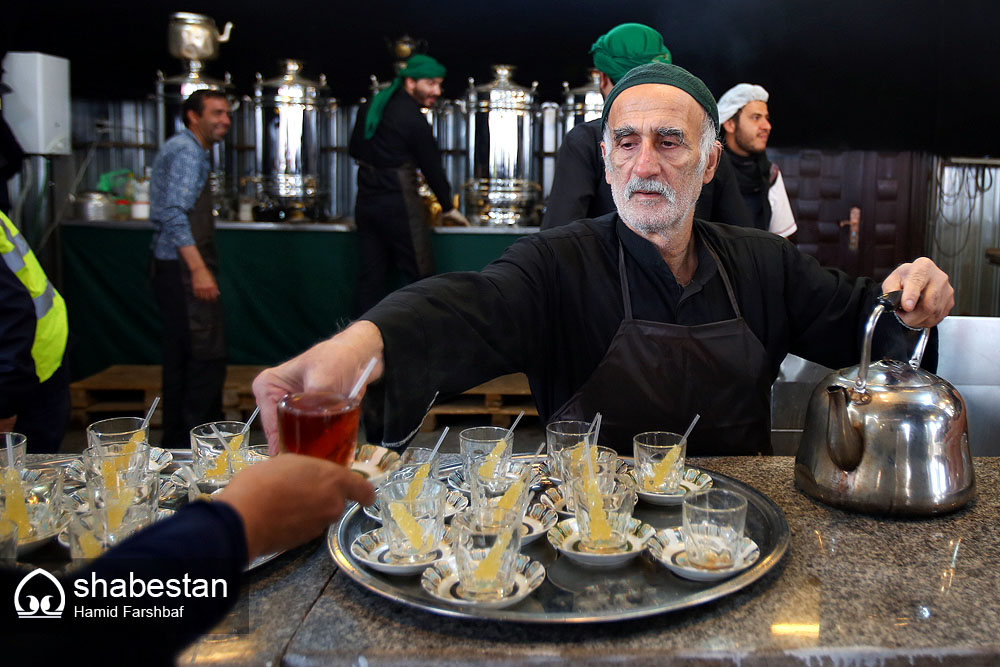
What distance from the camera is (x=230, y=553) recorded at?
106cm

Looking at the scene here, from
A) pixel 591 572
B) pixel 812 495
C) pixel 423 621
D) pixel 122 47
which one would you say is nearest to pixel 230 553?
pixel 423 621

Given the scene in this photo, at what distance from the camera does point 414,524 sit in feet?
4.62

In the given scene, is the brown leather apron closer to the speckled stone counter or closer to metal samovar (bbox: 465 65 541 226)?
metal samovar (bbox: 465 65 541 226)

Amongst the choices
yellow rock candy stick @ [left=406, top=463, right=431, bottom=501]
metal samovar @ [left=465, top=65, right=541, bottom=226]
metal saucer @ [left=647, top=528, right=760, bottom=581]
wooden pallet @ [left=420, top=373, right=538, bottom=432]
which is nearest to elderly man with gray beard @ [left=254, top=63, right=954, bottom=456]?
yellow rock candy stick @ [left=406, top=463, right=431, bottom=501]

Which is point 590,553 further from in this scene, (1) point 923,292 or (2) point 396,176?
(2) point 396,176

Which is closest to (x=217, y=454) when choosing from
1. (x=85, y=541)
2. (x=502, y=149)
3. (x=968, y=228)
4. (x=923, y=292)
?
(x=85, y=541)

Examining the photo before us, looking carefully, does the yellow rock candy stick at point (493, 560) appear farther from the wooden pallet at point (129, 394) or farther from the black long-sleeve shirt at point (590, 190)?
the wooden pallet at point (129, 394)

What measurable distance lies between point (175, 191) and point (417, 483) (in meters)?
3.37

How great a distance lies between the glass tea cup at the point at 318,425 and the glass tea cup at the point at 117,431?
733 millimetres

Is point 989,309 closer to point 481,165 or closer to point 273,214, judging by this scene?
point 481,165

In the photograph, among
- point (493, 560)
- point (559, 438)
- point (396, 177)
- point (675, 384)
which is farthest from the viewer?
point (396, 177)

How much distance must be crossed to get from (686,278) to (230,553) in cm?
152

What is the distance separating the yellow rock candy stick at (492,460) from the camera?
1715 mm

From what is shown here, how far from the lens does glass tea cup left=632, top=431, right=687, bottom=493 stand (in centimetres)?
170
